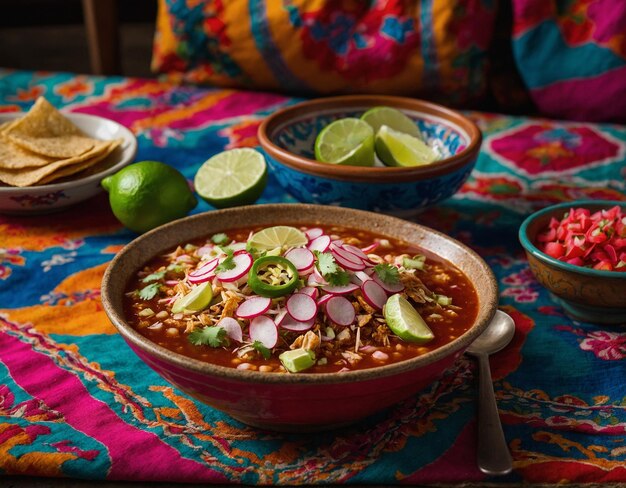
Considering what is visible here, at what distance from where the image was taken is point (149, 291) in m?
1.39

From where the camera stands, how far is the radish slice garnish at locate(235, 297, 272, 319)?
1248 millimetres

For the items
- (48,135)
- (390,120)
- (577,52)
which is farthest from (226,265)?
(577,52)

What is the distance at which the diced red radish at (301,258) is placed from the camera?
4.42 feet

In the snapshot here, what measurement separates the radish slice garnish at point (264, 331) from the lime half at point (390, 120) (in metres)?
0.96

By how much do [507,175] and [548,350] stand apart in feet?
2.93

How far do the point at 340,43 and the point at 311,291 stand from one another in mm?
1898

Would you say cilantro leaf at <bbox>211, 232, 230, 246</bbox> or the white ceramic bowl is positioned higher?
cilantro leaf at <bbox>211, 232, 230, 246</bbox>

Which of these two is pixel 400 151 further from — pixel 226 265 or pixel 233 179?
pixel 226 265

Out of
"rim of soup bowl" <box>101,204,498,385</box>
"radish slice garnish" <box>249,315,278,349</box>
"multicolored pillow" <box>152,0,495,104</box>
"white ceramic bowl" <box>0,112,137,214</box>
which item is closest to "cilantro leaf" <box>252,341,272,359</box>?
"radish slice garnish" <box>249,315,278,349</box>

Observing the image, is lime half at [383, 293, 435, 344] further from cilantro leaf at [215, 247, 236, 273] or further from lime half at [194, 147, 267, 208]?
lime half at [194, 147, 267, 208]

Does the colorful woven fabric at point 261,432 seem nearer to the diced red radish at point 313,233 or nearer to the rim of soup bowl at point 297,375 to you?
the rim of soup bowl at point 297,375

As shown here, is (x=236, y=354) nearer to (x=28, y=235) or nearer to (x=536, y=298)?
(x=536, y=298)

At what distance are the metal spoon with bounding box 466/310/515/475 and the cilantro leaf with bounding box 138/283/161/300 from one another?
1.95 ft

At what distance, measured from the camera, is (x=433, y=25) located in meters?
2.84
